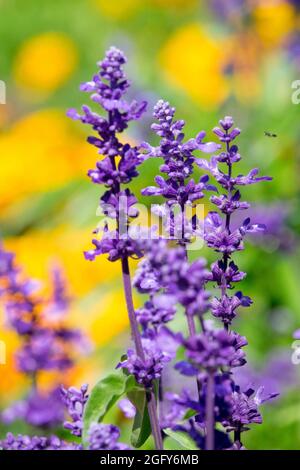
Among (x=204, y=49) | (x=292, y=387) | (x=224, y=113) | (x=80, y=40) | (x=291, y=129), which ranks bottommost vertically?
(x=292, y=387)

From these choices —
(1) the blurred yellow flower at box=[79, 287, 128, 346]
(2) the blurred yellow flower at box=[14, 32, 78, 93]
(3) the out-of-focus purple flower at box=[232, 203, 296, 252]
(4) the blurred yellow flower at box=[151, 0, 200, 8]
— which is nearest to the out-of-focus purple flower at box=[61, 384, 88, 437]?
(3) the out-of-focus purple flower at box=[232, 203, 296, 252]

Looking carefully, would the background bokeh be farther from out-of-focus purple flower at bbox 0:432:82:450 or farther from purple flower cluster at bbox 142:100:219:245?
purple flower cluster at bbox 142:100:219:245

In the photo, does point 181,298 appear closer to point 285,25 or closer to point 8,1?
point 285,25

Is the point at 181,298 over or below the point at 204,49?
below

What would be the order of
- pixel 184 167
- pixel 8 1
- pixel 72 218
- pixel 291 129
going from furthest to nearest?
1. pixel 8 1
2. pixel 72 218
3. pixel 291 129
4. pixel 184 167
